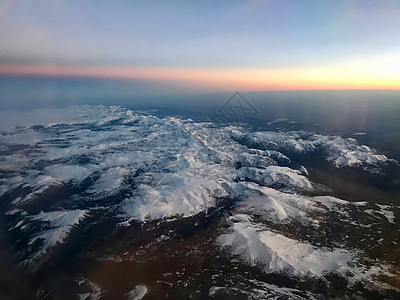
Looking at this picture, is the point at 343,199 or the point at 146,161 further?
the point at 146,161

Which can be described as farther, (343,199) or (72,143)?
A: (72,143)

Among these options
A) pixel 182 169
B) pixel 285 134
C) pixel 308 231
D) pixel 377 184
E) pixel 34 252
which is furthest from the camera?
pixel 285 134

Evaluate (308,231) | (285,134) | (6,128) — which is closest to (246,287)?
(308,231)

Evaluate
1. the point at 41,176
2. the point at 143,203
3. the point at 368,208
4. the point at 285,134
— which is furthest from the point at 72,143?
the point at 368,208

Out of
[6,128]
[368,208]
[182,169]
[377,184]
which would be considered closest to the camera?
[368,208]

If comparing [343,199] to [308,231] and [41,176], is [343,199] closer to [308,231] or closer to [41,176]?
[308,231]

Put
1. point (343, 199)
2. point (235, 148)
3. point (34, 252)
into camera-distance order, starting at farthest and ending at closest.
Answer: point (235, 148) → point (343, 199) → point (34, 252)

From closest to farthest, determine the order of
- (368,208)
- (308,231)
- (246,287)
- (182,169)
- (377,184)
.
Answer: (246,287) < (308,231) < (368,208) < (377,184) < (182,169)

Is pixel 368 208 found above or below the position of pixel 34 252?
above

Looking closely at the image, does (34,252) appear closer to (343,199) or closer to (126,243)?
(126,243)
